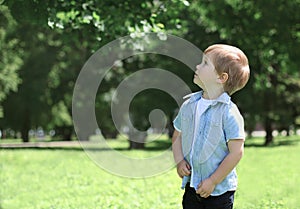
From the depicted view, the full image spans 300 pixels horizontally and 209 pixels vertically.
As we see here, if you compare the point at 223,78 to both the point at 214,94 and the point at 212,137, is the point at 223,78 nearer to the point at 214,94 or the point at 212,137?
the point at 214,94

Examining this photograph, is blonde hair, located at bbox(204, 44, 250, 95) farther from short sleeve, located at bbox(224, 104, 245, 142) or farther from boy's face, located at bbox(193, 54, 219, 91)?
short sleeve, located at bbox(224, 104, 245, 142)

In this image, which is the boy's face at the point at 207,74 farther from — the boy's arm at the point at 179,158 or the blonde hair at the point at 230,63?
the boy's arm at the point at 179,158

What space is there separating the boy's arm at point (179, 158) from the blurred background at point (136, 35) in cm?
448

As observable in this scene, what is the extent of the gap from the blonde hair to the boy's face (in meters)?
0.04

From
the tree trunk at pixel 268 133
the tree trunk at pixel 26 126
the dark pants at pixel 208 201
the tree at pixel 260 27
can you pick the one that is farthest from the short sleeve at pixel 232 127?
the tree trunk at pixel 26 126

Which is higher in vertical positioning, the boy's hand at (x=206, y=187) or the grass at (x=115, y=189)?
the boy's hand at (x=206, y=187)

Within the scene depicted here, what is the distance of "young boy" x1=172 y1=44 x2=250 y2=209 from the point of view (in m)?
3.63

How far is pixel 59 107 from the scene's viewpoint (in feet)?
145

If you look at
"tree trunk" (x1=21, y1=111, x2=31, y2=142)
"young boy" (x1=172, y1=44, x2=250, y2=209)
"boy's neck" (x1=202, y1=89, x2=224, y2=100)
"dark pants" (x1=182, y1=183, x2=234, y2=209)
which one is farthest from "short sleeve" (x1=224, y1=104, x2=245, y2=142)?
"tree trunk" (x1=21, y1=111, x2=31, y2=142)

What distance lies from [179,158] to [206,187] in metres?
0.38

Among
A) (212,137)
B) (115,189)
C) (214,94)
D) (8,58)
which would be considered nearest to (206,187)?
(212,137)

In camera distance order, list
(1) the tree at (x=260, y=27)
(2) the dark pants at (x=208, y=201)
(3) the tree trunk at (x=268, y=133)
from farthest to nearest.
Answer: (3) the tree trunk at (x=268, y=133) < (1) the tree at (x=260, y=27) < (2) the dark pants at (x=208, y=201)

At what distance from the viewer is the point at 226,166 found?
142 inches

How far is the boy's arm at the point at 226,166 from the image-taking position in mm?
3605
